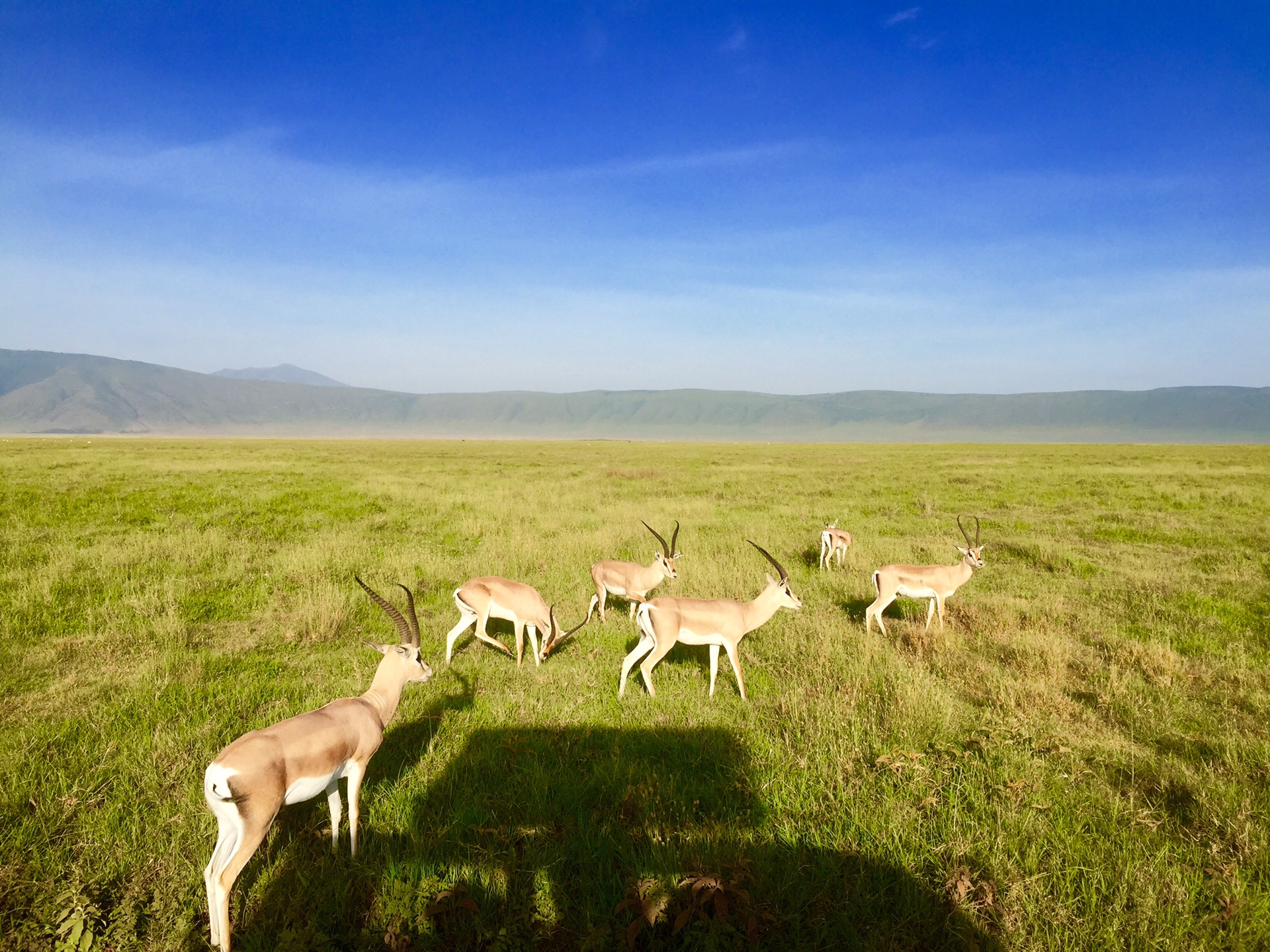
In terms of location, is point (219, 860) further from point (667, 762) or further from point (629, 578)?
point (629, 578)

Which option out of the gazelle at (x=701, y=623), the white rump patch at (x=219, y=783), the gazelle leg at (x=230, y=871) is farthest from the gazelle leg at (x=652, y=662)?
the white rump patch at (x=219, y=783)

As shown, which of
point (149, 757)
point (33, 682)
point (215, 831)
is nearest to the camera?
point (215, 831)

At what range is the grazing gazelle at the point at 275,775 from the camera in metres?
3.32

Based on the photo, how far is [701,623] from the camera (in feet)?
23.1

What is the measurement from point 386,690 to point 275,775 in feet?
4.15

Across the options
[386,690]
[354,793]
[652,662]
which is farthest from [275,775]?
[652,662]

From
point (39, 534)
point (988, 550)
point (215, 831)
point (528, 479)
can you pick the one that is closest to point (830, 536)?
point (988, 550)

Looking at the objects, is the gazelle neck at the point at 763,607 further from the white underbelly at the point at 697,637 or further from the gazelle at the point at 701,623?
the white underbelly at the point at 697,637

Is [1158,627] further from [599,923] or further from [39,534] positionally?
[39,534]

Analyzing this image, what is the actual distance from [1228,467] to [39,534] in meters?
66.1

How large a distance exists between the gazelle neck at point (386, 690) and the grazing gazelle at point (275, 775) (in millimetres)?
49

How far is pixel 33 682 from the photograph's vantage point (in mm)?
6785

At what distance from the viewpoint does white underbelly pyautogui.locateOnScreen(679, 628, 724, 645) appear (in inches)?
276

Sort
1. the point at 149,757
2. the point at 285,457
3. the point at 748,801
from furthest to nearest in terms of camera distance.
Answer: the point at 285,457
the point at 149,757
the point at 748,801
